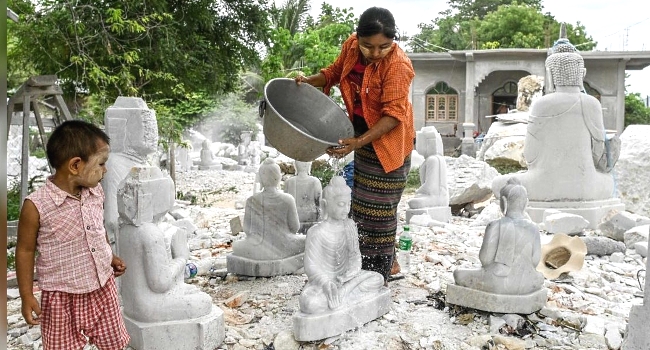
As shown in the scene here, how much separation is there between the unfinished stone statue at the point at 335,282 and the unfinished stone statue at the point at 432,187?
12.3 ft

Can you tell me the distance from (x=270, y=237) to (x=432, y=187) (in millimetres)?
3399

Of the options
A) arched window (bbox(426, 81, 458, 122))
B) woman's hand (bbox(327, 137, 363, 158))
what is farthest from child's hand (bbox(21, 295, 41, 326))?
arched window (bbox(426, 81, 458, 122))

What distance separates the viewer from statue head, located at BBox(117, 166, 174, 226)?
316 cm

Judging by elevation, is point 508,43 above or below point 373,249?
above

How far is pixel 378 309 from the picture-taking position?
12.7ft

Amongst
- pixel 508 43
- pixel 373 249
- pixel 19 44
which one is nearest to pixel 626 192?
pixel 373 249

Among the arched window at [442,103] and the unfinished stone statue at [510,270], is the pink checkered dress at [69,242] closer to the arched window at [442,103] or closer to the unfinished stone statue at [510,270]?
the unfinished stone statue at [510,270]

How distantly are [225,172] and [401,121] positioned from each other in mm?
12381

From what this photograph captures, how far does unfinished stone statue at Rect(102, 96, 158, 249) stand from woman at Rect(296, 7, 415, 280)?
113 centimetres

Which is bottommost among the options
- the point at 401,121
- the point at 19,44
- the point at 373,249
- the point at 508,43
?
the point at 373,249

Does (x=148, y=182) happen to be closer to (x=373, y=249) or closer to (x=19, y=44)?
(x=373, y=249)

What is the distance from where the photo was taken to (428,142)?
7.79 m

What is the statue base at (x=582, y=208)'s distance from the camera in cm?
698

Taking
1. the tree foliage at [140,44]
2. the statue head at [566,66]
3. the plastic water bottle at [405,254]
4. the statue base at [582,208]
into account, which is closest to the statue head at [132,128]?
the plastic water bottle at [405,254]
